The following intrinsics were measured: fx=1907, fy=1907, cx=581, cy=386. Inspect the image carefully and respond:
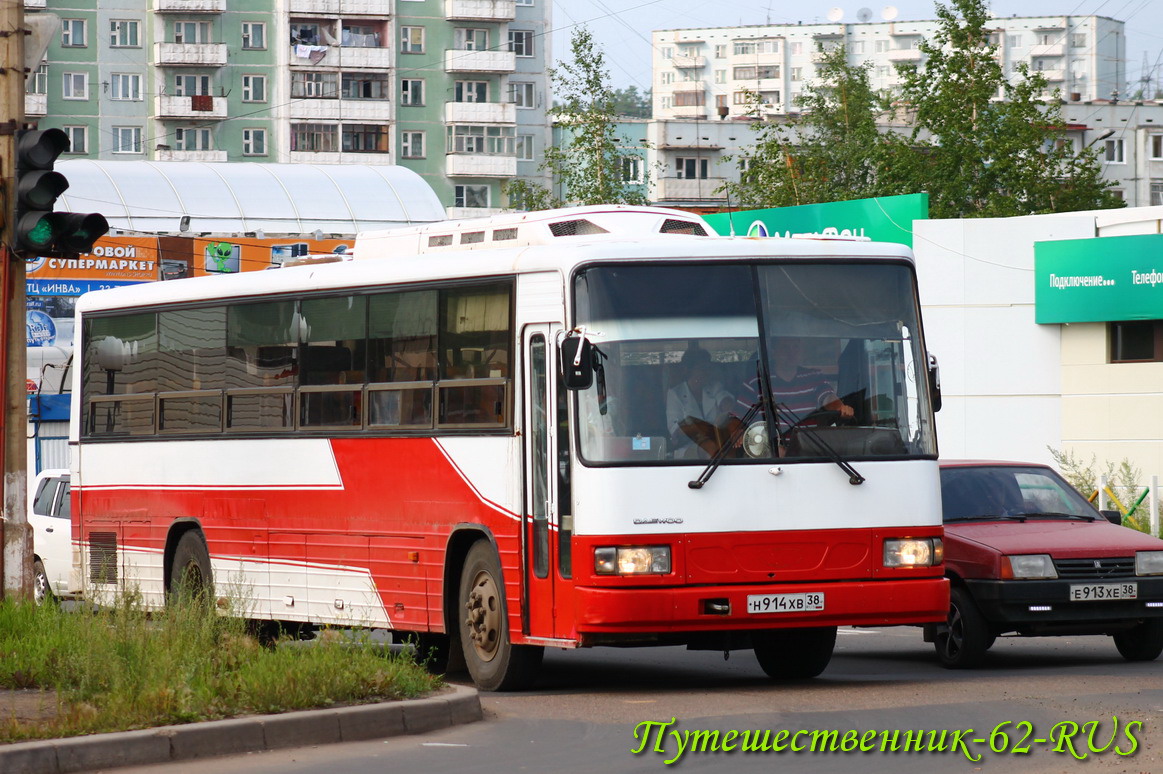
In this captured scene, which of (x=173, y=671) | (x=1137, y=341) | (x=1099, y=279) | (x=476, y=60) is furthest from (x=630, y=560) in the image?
(x=476, y=60)

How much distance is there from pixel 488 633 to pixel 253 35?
90035 millimetres

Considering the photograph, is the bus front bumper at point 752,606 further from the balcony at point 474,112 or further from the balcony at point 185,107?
the balcony at point 474,112

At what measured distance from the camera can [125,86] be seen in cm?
9769

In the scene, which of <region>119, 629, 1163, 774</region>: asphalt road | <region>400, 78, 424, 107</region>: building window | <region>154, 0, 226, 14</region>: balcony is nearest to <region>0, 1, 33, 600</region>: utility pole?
<region>119, 629, 1163, 774</region>: asphalt road

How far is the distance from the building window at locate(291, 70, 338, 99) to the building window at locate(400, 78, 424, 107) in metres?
4.21

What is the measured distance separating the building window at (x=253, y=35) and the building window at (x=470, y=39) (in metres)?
11.0

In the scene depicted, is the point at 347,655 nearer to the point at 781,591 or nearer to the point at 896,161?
the point at 781,591

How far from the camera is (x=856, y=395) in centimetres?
1227

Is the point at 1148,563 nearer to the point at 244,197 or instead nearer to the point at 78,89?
the point at 244,197

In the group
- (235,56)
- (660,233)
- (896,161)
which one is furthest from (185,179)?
(660,233)

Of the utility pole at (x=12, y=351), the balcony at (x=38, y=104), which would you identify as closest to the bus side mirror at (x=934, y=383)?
the utility pole at (x=12, y=351)

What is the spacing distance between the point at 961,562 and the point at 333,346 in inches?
197

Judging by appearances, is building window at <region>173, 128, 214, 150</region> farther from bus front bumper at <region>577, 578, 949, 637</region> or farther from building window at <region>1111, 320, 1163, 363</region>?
bus front bumper at <region>577, 578, 949, 637</region>

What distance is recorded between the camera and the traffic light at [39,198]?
13242mm
